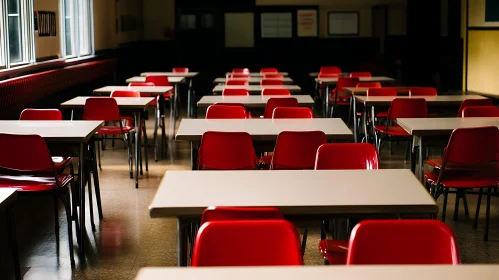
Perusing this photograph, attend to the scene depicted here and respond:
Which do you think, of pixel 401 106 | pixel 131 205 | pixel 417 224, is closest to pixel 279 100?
pixel 401 106

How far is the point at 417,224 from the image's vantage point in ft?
8.28

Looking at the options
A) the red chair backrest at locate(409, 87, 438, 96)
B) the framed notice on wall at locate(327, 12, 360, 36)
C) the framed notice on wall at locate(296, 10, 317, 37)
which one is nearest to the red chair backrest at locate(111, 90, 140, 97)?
the red chair backrest at locate(409, 87, 438, 96)

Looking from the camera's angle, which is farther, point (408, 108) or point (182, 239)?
point (408, 108)

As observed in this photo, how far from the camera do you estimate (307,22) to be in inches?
685

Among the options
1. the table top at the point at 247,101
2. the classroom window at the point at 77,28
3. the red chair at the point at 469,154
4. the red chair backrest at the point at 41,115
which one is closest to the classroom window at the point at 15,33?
the classroom window at the point at 77,28

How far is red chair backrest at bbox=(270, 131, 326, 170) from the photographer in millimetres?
4949

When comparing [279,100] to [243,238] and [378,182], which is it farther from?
[243,238]

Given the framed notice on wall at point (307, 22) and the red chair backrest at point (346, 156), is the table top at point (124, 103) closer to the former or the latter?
the red chair backrest at point (346, 156)

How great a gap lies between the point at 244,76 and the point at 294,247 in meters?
10.1

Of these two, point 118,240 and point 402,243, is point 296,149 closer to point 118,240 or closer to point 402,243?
point 118,240

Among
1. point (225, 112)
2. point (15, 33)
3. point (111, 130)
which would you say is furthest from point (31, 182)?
point (15, 33)

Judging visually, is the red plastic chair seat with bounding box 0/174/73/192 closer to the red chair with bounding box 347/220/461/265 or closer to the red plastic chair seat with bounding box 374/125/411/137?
the red chair with bounding box 347/220/461/265

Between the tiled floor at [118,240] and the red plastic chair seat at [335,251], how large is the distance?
1.14 m

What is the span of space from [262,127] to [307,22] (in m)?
12.2
